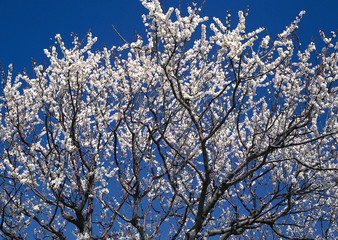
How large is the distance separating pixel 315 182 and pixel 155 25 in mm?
3907

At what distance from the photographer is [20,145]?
6.26 metres

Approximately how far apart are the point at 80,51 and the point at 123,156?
7.90ft

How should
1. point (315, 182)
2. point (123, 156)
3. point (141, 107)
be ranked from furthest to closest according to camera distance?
1. point (123, 156)
2. point (141, 107)
3. point (315, 182)

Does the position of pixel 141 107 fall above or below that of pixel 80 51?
below

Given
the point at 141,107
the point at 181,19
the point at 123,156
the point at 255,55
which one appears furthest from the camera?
the point at 123,156

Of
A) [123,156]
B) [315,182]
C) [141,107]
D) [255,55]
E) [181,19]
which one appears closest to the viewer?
[255,55]

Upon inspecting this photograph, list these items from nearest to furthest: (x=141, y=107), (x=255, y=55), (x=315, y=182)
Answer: (x=255, y=55) < (x=315, y=182) < (x=141, y=107)

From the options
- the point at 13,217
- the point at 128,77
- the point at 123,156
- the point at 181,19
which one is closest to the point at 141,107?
the point at 128,77

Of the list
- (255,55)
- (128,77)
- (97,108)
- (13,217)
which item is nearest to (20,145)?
(13,217)

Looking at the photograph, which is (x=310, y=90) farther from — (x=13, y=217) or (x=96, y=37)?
(x=13, y=217)

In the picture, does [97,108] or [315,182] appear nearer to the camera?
[315,182]

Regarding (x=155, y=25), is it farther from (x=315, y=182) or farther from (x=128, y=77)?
(x=315, y=182)

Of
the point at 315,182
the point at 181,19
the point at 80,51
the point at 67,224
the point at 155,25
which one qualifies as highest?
the point at 80,51

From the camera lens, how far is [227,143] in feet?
22.5
